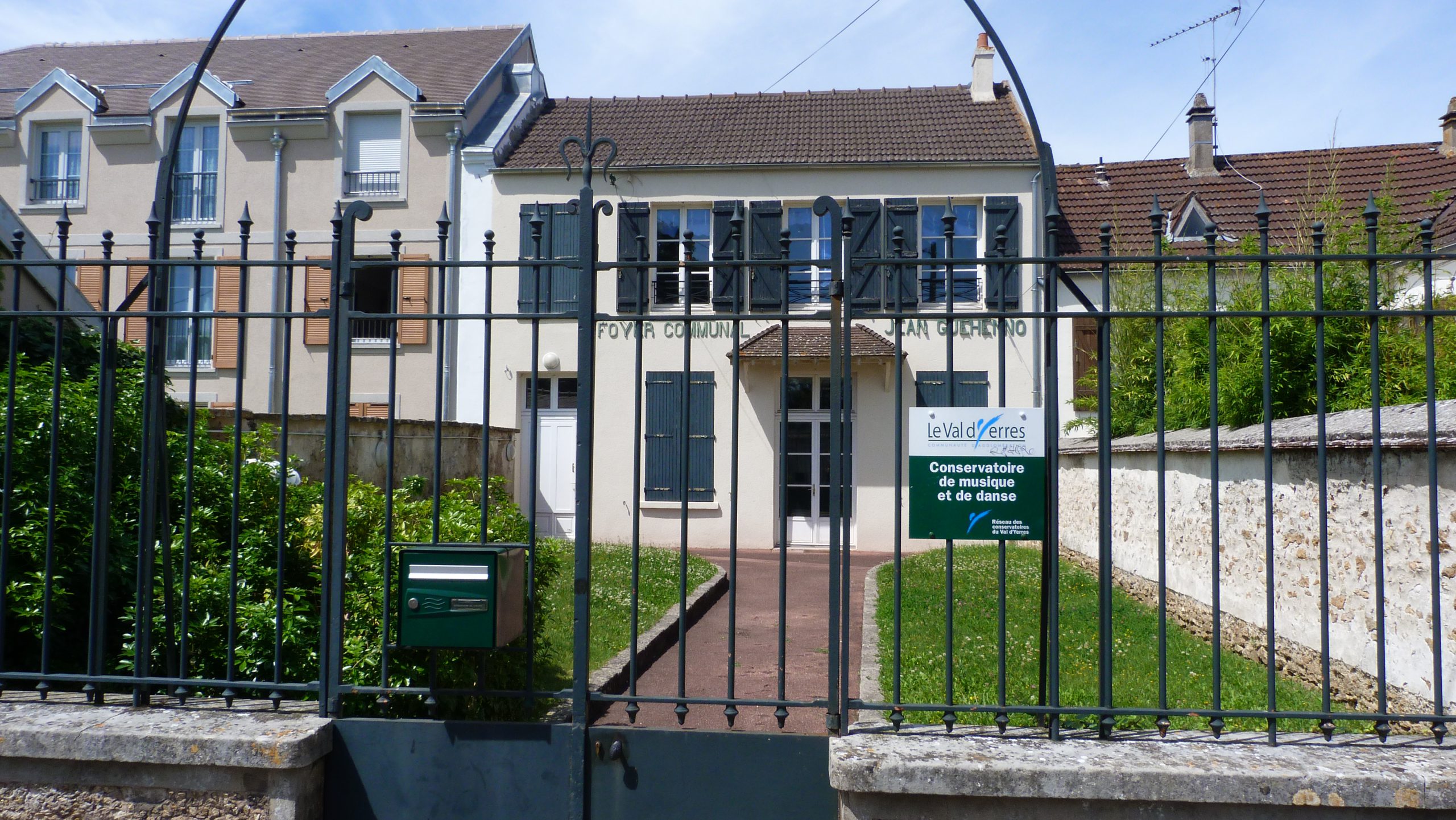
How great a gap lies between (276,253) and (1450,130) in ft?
66.1

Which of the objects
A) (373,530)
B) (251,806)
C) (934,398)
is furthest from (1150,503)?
(251,806)

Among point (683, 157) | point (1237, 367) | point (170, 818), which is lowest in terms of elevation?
point (170, 818)

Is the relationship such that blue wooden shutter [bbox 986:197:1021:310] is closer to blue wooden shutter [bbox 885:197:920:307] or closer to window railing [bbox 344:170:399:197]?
blue wooden shutter [bbox 885:197:920:307]

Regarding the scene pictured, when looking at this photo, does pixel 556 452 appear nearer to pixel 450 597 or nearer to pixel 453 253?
pixel 453 253

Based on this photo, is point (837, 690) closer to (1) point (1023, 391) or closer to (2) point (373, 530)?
(2) point (373, 530)

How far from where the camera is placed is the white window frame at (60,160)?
55.5 feet

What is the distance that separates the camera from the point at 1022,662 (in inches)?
240

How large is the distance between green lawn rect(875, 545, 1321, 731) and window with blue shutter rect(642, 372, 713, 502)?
5.35m

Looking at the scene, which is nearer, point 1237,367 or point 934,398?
point 1237,367

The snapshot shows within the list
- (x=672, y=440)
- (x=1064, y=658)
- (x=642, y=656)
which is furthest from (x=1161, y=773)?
(x=672, y=440)

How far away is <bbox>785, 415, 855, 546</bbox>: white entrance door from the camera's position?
1491cm

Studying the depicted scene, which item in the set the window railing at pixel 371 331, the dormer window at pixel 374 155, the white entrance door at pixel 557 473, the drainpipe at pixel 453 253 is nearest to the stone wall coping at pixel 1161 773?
the white entrance door at pixel 557 473

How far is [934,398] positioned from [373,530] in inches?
403

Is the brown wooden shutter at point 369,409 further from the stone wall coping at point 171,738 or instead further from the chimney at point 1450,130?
the chimney at point 1450,130
